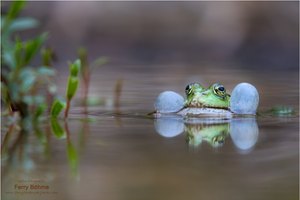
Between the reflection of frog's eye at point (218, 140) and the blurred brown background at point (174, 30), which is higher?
the blurred brown background at point (174, 30)

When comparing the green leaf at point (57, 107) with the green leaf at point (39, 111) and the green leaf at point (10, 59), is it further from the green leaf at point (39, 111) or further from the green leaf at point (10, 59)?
the green leaf at point (10, 59)

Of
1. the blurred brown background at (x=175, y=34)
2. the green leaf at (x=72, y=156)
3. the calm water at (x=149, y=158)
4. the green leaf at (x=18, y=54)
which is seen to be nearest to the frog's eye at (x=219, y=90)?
the calm water at (x=149, y=158)

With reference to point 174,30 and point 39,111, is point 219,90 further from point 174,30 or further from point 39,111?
point 174,30

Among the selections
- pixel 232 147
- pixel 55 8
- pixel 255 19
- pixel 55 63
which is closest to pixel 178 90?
pixel 232 147

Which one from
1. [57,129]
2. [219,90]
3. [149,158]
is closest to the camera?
[149,158]

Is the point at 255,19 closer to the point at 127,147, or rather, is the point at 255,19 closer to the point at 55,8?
the point at 55,8

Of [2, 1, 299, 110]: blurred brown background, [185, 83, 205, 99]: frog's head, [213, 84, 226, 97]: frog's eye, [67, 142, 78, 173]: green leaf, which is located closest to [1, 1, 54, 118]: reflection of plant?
[67, 142, 78, 173]: green leaf

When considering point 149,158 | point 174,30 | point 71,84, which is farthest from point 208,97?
point 174,30

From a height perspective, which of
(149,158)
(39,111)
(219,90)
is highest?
(219,90)
